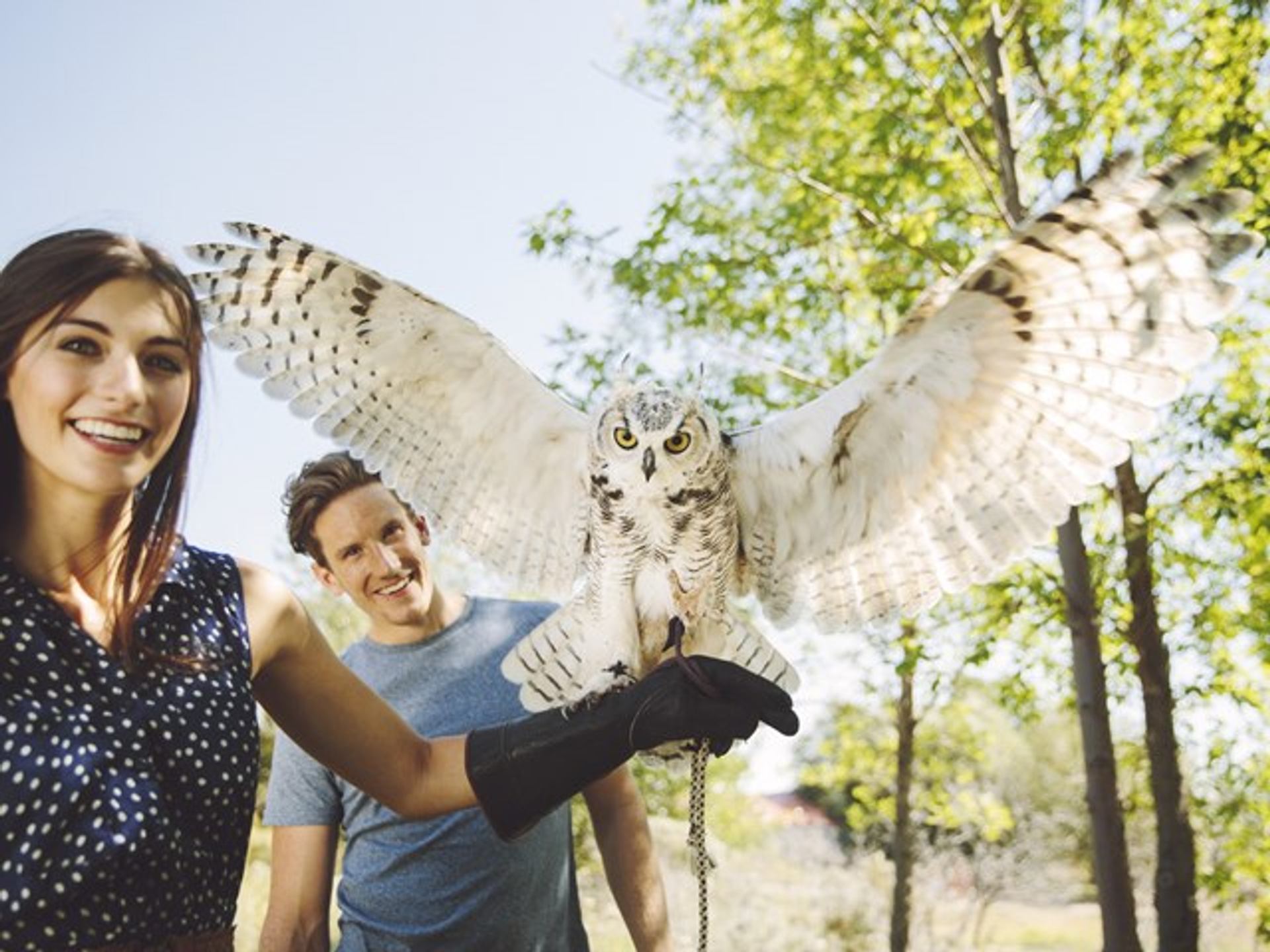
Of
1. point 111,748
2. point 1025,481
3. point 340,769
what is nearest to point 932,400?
point 1025,481

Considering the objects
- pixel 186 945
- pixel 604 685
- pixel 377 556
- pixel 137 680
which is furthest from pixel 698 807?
pixel 377 556

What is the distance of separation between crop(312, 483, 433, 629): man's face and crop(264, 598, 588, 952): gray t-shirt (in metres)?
0.11

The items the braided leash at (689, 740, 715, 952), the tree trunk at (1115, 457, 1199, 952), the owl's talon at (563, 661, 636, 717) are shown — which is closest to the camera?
the braided leash at (689, 740, 715, 952)

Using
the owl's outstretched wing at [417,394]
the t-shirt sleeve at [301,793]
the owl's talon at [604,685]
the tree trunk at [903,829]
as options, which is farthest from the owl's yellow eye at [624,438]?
the tree trunk at [903,829]

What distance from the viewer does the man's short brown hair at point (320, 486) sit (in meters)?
2.73

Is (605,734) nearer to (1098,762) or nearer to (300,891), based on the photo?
(300,891)

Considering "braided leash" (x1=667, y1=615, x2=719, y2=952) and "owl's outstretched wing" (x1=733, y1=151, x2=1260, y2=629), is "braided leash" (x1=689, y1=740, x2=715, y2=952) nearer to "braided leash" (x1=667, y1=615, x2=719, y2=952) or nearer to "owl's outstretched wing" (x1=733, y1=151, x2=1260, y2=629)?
"braided leash" (x1=667, y1=615, x2=719, y2=952)

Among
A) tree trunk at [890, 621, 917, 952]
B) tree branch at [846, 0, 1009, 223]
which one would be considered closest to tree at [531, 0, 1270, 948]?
tree branch at [846, 0, 1009, 223]

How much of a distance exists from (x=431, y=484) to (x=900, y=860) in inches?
293

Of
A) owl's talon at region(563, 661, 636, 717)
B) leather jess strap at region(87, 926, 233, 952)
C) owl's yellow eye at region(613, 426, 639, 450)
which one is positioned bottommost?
leather jess strap at region(87, 926, 233, 952)

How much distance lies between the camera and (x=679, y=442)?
228cm

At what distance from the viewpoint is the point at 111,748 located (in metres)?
1.39

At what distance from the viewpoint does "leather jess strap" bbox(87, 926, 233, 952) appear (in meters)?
1.32

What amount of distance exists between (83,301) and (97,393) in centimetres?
14
